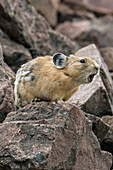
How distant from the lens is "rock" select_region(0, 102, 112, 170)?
5.27 metres

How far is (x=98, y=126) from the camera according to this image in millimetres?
7852

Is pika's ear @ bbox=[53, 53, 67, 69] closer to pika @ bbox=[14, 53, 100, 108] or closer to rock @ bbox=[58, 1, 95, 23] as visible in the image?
pika @ bbox=[14, 53, 100, 108]

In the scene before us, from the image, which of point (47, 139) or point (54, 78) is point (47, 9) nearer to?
point (54, 78)

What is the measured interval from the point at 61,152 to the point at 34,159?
2.18 ft

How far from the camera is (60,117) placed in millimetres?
6020

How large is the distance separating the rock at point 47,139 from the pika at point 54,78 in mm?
430

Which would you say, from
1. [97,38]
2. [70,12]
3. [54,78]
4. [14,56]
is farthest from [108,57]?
[70,12]

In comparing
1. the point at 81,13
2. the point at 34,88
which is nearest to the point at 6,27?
the point at 34,88

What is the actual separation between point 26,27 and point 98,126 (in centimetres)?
532

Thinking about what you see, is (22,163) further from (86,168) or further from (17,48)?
(17,48)

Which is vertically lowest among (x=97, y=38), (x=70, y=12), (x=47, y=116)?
(x=47, y=116)

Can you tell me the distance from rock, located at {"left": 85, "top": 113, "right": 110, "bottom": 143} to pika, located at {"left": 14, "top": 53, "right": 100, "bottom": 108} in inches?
45.2

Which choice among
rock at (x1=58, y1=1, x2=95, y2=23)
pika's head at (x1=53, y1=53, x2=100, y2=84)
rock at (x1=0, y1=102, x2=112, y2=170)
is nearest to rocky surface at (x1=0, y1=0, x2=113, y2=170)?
rock at (x1=0, y1=102, x2=112, y2=170)

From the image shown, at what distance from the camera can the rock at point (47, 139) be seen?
5266 mm
